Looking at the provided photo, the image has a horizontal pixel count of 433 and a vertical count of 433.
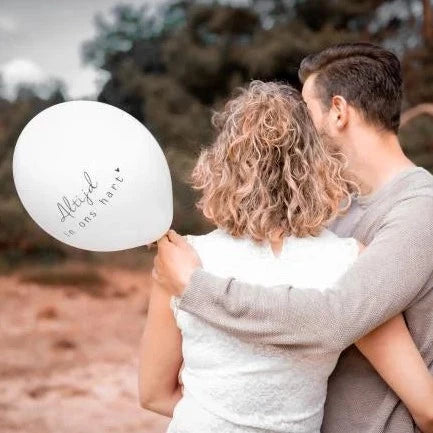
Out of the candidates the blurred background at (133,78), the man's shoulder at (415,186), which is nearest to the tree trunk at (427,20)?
the blurred background at (133,78)

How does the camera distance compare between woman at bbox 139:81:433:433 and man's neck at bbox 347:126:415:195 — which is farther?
man's neck at bbox 347:126:415:195

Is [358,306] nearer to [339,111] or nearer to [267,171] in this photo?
[267,171]

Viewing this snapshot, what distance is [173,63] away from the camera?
6258 millimetres

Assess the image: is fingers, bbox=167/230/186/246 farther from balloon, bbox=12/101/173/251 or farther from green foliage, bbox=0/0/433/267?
green foliage, bbox=0/0/433/267

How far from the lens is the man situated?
1.12 meters

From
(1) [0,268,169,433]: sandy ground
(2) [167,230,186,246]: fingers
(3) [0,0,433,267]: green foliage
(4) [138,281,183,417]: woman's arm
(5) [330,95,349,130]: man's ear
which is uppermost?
(5) [330,95,349,130]: man's ear

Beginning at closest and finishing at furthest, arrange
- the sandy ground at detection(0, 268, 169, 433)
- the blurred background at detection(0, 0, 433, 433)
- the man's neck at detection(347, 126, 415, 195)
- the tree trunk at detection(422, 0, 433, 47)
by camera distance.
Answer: the man's neck at detection(347, 126, 415, 195)
the sandy ground at detection(0, 268, 169, 433)
the blurred background at detection(0, 0, 433, 433)
the tree trunk at detection(422, 0, 433, 47)

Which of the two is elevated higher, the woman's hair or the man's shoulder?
the woman's hair

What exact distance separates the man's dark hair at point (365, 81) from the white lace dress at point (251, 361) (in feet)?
1.23

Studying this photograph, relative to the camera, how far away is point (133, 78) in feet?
20.4

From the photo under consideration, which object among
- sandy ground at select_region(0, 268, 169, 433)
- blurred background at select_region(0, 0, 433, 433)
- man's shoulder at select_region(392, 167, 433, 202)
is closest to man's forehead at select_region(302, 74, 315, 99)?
man's shoulder at select_region(392, 167, 433, 202)

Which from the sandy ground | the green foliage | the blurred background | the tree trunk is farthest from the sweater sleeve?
the tree trunk

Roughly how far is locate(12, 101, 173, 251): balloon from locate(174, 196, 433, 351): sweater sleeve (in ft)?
0.59

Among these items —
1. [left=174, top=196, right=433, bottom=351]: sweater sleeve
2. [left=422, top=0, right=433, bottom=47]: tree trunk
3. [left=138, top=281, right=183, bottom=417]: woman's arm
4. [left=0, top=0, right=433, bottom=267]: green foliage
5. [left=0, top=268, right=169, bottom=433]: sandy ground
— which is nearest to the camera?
[left=174, top=196, right=433, bottom=351]: sweater sleeve
